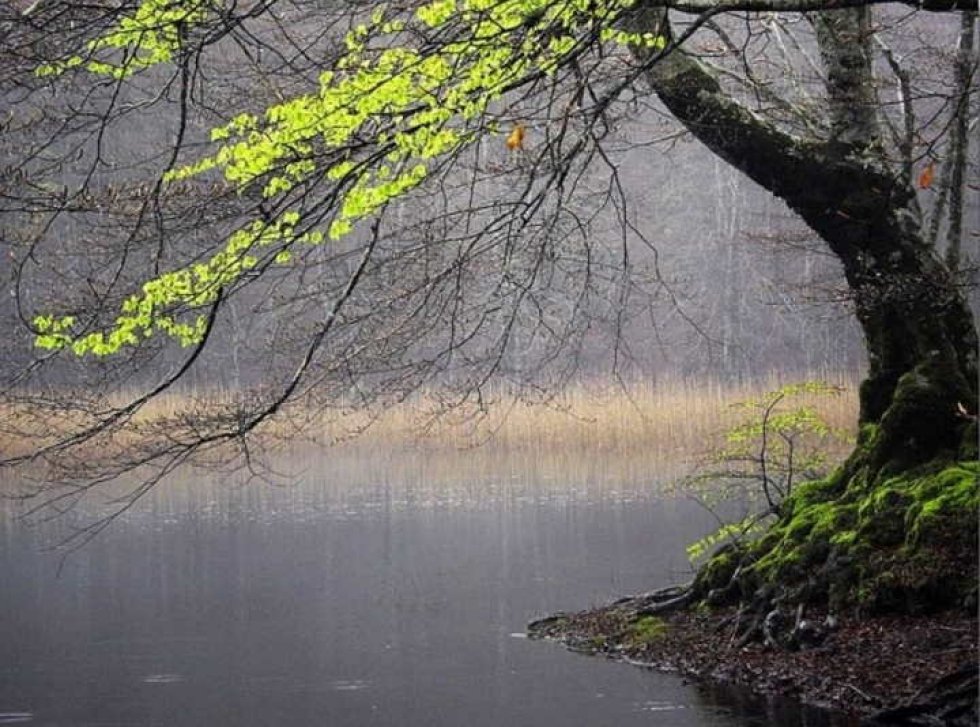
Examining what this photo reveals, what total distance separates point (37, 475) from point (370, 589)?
8403 mm

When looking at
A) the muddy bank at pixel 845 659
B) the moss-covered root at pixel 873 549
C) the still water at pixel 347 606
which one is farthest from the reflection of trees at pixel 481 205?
the muddy bank at pixel 845 659

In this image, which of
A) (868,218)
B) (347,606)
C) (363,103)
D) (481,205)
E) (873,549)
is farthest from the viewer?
(347,606)

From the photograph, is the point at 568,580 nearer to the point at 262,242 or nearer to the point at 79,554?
the point at 79,554

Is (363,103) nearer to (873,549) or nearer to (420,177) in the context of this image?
(420,177)

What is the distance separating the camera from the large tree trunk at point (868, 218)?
9.41 meters

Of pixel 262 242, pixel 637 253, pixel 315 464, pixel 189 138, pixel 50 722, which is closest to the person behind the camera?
pixel 262 242

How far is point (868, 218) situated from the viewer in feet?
31.6

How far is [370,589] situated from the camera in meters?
13.0

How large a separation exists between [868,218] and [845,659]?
9.66ft

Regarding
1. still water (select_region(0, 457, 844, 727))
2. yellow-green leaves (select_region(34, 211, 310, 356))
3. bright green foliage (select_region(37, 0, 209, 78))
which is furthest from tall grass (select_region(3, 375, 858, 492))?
bright green foliage (select_region(37, 0, 209, 78))

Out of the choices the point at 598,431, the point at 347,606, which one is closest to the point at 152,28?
the point at 347,606

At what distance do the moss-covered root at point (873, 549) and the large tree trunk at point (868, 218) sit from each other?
388mm

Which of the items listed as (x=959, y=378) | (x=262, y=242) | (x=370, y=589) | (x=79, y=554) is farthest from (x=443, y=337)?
(x=262, y=242)

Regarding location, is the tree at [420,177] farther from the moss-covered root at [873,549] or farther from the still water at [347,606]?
the still water at [347,606]
